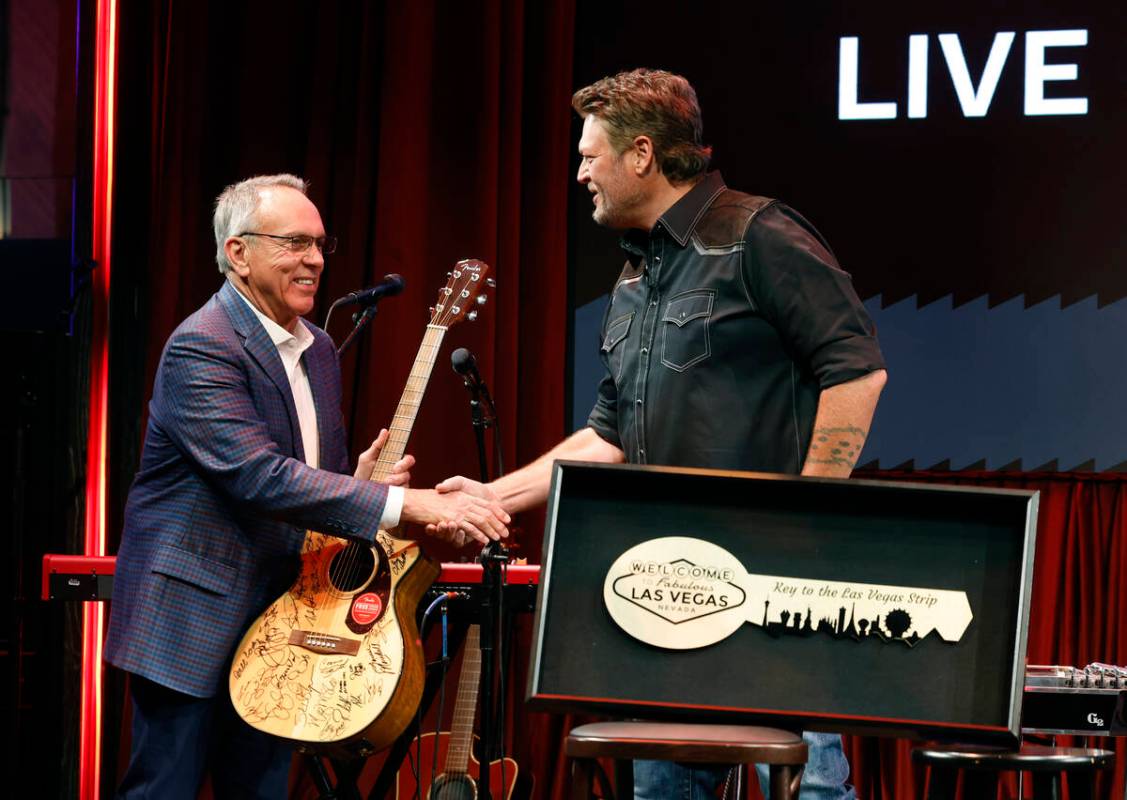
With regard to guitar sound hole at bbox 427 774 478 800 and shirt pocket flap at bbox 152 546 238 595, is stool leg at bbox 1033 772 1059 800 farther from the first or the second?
shirt pocket flap at bbox 152 546 238 595

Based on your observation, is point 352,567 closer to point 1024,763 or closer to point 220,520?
point 220,520

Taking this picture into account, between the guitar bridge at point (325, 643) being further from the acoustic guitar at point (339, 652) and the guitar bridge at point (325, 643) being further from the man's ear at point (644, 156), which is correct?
the man's ear at point (644, 156)

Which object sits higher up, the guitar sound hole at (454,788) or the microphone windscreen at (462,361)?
the microphone windscreen at (462,361)

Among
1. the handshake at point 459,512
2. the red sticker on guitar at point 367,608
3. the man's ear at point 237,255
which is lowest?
the red sticker on guitar at point 367,608

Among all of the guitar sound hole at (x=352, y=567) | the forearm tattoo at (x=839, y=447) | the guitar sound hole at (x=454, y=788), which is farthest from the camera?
the guitar sound hole at (x=454, y=788)

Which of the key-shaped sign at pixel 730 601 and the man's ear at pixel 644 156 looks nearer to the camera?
the key-shaped sign at pixel 730 601

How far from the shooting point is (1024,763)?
8.69 ft

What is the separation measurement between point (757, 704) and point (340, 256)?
10.3ft

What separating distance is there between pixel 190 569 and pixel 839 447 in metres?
1.44

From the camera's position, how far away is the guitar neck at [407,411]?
319cm

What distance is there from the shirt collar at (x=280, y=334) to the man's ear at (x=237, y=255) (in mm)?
57

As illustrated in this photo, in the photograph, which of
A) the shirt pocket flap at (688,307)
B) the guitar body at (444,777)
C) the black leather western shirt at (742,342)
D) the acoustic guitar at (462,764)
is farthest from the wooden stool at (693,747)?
the acoustic guitar at (462,764)

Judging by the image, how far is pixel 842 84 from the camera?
4578 millimetres

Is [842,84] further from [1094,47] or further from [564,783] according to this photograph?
[564,783]
